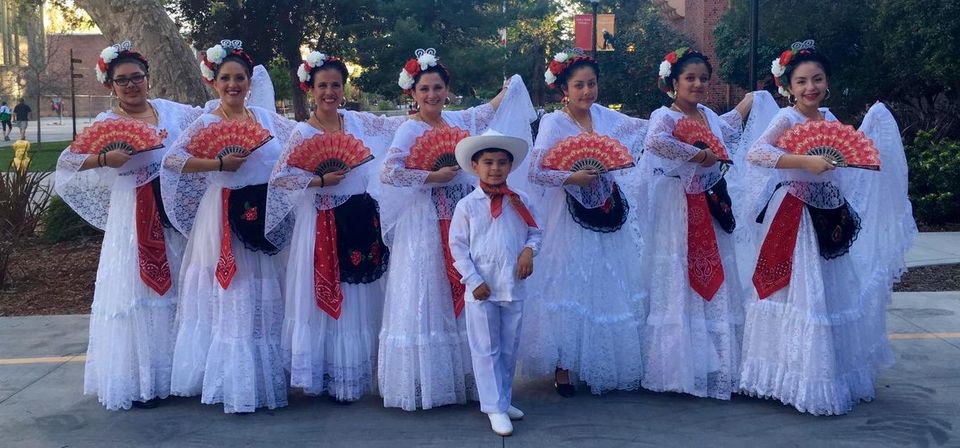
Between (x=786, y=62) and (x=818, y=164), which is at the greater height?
(x=786, y=62)

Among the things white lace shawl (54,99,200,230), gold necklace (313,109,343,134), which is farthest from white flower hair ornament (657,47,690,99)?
white lace shawl (54,99,200,230)

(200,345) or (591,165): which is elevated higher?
(591,165)

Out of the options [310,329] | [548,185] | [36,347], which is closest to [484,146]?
[548,185]

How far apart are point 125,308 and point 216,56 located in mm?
1545

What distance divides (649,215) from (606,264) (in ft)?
1.51

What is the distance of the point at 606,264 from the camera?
17.0 ft

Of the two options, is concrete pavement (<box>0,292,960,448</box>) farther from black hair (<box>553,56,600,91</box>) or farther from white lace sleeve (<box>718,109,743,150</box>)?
black hair (<box>553,56,600,91</box>)

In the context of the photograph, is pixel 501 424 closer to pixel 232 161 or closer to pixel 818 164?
pixel 232 161

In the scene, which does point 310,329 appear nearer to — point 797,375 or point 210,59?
point 210,59

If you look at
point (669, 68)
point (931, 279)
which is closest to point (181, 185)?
point (669, 68)

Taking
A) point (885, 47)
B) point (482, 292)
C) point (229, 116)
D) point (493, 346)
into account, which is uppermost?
point (885, 47)

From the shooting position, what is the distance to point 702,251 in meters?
5.16

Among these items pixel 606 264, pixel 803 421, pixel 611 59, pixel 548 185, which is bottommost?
pixel 803 421

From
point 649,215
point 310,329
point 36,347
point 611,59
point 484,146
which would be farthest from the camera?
point 611,59
